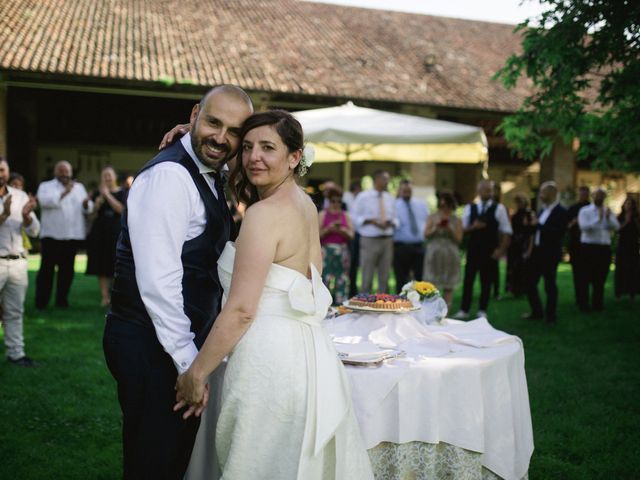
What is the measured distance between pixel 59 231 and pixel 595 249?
797 cm

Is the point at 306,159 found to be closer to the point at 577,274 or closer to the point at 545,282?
the point at 545,282

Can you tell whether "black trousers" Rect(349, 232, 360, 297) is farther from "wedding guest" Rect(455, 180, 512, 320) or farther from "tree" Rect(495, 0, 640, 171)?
"tree" Rect(495, 0, 640, 171)

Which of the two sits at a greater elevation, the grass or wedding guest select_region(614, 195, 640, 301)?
wedding guest select_region(614, 195, 640, 301)

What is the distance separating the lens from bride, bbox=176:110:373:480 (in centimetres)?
218

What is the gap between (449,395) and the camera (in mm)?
2945

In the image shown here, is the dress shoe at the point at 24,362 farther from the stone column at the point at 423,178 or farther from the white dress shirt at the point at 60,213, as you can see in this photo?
the stone column at the point at 423,178

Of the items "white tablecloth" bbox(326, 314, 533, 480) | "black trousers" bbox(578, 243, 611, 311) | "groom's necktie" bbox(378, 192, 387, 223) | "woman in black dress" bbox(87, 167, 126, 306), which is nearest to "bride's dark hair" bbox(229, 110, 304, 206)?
"white tablecloth" bbox(326, 314, 533, 480)

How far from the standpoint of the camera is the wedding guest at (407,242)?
9406 mm

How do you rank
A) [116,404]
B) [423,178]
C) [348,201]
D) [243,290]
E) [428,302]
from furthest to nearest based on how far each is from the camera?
1. [423,178]
2. [348,201]
3. [116,404]
4. [428,302]
5. [243,290]

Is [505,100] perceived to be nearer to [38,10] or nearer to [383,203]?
[383,203]

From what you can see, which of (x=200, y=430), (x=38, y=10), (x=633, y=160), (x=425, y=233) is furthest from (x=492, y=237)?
(x=38, y=10)

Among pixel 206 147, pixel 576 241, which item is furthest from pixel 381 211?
pixel 206 147

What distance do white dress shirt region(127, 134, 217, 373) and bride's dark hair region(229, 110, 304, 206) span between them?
0.26 meters

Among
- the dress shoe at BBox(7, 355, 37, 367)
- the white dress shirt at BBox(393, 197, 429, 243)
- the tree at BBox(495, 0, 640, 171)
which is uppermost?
the tree at BBox(495, 0, 640, 171)
